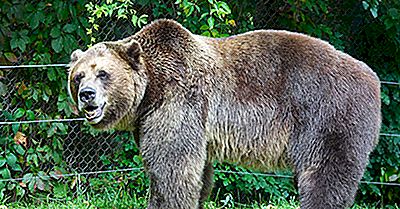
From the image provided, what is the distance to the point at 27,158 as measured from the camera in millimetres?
6480

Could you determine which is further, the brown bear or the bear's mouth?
the brown bear

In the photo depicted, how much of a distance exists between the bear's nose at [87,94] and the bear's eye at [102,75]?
0.14 meters

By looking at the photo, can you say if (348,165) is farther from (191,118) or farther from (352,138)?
(191,118)

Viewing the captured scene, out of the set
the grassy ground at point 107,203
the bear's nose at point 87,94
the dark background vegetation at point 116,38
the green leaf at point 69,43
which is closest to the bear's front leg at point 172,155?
the bear's nose at point 87,94

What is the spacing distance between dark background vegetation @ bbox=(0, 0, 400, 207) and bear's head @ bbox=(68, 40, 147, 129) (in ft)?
4.69

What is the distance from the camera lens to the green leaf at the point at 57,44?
6348 millimetres

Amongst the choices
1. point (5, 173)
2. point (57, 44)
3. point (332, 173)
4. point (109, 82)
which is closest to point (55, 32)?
point (57, 44)

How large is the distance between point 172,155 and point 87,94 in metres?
0.69

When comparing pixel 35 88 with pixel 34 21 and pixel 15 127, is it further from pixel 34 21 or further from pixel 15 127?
pixel 34 21

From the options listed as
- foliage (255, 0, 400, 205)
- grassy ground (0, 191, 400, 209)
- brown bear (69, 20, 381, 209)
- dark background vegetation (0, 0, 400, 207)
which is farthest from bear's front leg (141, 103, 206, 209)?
foliage (255, 0, 400, 205)

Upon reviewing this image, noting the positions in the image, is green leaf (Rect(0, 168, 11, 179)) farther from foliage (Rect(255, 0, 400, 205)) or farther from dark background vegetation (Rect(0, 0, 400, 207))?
foliage (Rect(255, 0, 400, 205))

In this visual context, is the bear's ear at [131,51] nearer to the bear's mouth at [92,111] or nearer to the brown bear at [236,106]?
the brown bear at [236,106]

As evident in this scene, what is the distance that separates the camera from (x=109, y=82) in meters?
4.39

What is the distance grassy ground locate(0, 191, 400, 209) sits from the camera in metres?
5.91
